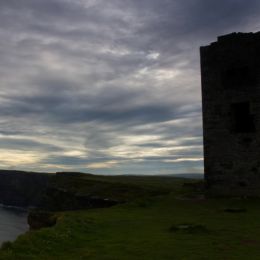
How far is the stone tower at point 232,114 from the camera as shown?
2422cm

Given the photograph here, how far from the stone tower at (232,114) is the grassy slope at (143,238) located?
6.33m

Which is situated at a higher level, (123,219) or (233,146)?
(233,146)

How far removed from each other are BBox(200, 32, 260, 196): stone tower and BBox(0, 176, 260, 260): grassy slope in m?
6.33

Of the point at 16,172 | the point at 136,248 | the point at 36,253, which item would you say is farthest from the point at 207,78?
the point at 16,172

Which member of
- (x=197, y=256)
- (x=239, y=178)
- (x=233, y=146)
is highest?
(x=233, y=146)

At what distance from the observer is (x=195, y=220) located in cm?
1598

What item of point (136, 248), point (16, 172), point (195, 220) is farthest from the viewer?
point (16, 172)

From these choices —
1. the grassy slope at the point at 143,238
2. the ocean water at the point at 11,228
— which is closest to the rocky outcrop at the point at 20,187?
the ocean water at the point at 11,228

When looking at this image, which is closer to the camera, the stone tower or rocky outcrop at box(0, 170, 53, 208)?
the stone tower

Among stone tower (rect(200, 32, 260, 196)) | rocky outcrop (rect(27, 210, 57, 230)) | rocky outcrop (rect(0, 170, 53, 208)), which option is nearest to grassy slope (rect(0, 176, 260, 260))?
rocky outcrop (rect(27, 210, 57, 230))

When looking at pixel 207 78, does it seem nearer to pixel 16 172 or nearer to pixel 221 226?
pixel 221 226

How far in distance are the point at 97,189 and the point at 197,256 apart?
24.1 meters

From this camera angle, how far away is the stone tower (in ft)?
79.5

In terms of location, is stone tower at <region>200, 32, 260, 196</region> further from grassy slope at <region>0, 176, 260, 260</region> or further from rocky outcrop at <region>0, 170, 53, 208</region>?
rocky outcrop at <region>0, 170, 53, 208</region>
